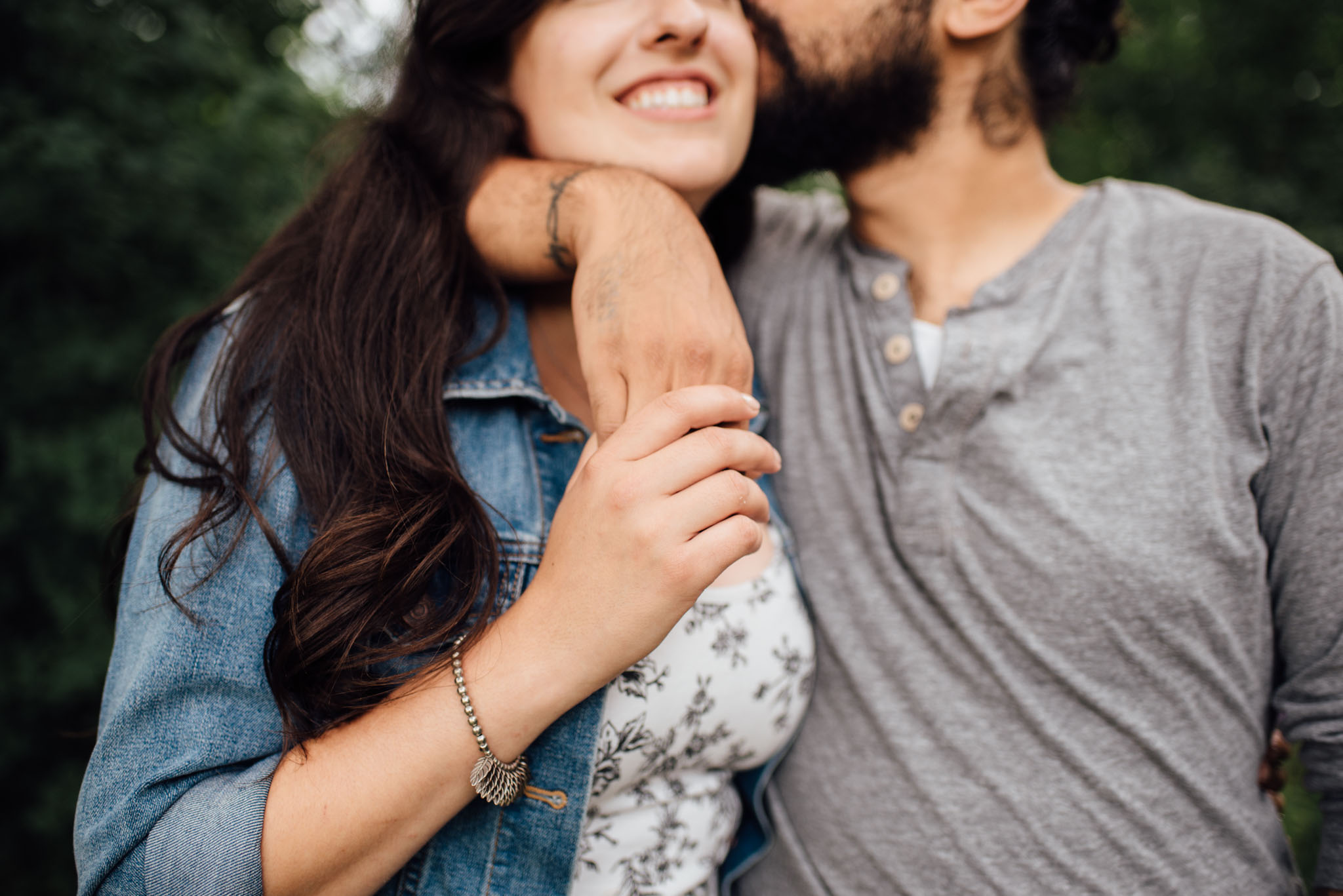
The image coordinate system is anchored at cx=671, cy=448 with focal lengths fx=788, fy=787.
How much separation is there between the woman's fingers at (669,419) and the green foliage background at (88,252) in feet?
5.37

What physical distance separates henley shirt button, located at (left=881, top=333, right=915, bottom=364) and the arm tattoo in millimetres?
667

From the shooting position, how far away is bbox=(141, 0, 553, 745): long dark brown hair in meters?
1.07

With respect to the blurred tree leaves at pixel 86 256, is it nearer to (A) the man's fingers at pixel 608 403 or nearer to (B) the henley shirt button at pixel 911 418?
(A) the man's fingers at pixel 608 403

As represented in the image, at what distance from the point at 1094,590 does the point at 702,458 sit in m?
0.83

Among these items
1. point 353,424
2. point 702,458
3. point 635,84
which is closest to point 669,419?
point 702,458

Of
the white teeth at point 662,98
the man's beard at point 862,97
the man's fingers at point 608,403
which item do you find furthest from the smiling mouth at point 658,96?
the man's fingers at point 608,403

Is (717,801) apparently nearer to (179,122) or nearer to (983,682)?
(983,682)

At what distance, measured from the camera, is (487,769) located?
3.47ft

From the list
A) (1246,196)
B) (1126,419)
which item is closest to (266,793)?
(1126,419)

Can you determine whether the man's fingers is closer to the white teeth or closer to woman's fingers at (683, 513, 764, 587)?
woman's fingers at (683, 513, 764, 587)

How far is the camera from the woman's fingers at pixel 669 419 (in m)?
1.03

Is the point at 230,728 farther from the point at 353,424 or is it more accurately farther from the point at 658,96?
the point at 658,96

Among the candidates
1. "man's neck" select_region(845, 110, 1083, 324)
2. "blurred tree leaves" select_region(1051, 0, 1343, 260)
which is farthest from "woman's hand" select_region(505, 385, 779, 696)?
"blurred tree leaves" select_region(1051, 0, 1343, 260)

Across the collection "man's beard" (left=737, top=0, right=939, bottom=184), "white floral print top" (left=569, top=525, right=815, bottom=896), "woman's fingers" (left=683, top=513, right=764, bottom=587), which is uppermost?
"man's beard" (left=737, top=0, right=939, bottom=184)
